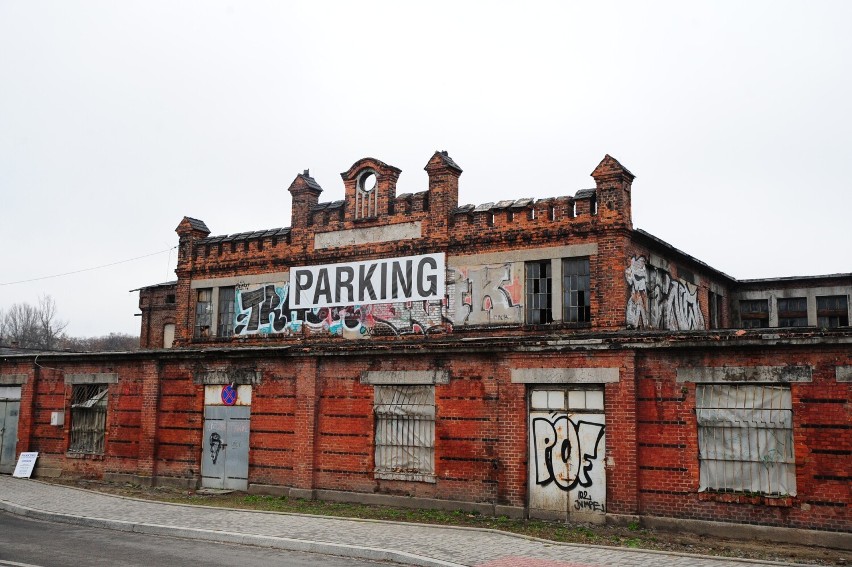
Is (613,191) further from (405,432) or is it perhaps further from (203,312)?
(203,312)

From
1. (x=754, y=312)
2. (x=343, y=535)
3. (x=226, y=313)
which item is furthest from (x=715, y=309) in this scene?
(x=343, y=535)

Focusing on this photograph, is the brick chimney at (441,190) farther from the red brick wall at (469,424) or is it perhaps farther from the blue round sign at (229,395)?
the blue round sign at (229,395)

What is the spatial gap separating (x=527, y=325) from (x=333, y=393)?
5497mm

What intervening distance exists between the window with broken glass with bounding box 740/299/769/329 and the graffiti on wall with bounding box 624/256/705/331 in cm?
511

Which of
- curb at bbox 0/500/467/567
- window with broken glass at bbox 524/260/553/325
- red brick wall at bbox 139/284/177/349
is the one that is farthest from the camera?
red brick wall at bbox 139/284/177/349

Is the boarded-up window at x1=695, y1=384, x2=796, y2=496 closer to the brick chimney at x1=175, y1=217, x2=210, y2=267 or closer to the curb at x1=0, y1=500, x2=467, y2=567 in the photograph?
the curb at x1=0, y1=500, x2=467, y2=567

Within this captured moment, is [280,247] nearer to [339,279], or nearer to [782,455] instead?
[339,279]

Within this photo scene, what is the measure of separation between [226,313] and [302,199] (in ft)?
16.0

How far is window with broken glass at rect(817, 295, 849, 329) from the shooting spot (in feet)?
96.7

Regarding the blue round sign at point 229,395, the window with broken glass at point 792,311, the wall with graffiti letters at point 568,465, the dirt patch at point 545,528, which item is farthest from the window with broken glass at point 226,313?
the window with broken glass at point 792,311

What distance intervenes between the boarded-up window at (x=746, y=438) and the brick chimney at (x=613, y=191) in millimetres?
6461

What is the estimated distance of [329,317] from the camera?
2420 centimetres

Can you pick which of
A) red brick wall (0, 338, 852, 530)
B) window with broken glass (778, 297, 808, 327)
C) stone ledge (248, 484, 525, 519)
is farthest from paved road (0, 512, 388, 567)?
window with broken glass (778, 297, 808, 327)

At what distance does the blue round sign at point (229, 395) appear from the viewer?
21.4 m
